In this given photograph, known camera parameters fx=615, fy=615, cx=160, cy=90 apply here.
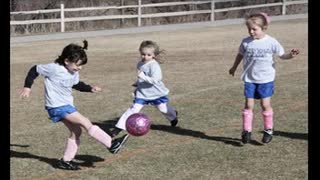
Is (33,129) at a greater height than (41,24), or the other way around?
(41,24)

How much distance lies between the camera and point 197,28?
3150 centimetres

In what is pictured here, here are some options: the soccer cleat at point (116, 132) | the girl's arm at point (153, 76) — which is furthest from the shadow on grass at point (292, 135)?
the soccer cleat at point (116, 132)

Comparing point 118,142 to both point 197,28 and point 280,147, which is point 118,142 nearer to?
point 280,147

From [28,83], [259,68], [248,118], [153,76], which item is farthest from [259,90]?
[28,83]

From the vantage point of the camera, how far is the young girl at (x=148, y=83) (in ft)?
26.3

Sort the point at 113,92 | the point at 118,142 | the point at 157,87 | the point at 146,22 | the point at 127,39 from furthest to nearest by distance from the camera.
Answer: the point at 146,22
the point at 127,39
the point at 113,92
the point at 157,87
the point at 118,142

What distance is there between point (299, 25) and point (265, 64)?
2444cm

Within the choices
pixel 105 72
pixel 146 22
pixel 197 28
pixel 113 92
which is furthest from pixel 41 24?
pixel 113 92

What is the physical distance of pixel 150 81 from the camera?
7945mm

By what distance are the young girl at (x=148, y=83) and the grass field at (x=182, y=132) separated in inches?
14.8

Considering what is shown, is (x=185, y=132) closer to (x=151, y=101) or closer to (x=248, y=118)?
(x=151, y=101)

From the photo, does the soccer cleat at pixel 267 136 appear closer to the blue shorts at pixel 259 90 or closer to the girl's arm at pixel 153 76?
the blue shorts at pixel 259 90

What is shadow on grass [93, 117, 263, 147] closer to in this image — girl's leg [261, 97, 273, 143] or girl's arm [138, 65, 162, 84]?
girl's leg [261, 97, 273, 143]

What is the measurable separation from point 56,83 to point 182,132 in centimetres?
255
